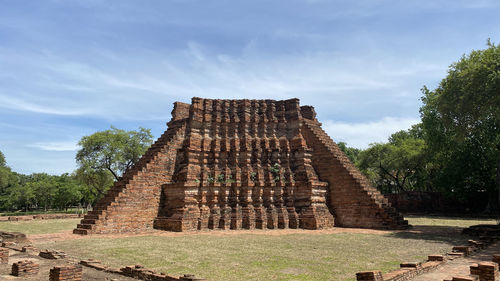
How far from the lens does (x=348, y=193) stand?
17.5 meters

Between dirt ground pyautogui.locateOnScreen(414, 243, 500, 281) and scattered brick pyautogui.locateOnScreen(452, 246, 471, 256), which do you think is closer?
dirt ground pyautogui.locateOnScreen(414, 243, 500, 281)

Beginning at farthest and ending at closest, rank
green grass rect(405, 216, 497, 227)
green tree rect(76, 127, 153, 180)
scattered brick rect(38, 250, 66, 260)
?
green tree rect(76, 127, 153, 180) → green grass rect(405, 216, 497, 227) → scattered brick rect(38, 250, 66, 260)

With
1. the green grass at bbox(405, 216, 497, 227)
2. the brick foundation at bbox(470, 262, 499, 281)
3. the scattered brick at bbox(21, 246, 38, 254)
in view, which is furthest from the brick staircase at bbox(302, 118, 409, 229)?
the scattered brick at bbox(21, 246, 38, 254)

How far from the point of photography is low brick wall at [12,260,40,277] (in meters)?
6.59

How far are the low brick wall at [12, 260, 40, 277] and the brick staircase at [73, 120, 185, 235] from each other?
6.98 meters

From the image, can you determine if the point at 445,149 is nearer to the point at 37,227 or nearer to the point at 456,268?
the point at 456,268

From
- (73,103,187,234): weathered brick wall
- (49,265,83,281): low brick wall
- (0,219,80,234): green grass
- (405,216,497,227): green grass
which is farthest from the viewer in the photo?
(405,216,497,227): green grass

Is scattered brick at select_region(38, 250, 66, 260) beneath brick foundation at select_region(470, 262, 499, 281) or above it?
beneath

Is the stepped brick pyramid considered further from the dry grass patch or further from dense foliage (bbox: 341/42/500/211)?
dense foliage (bbox: 341/42/500/211)

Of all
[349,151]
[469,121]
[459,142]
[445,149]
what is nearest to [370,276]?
[469,121]

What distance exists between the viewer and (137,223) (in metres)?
15.2

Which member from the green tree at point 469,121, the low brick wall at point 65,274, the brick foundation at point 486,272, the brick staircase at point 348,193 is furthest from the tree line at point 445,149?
the low brick wall at point 65,274

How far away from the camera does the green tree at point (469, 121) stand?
629 inches

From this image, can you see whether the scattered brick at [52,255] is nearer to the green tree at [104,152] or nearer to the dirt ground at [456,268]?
the dirt ground at [456,268]
